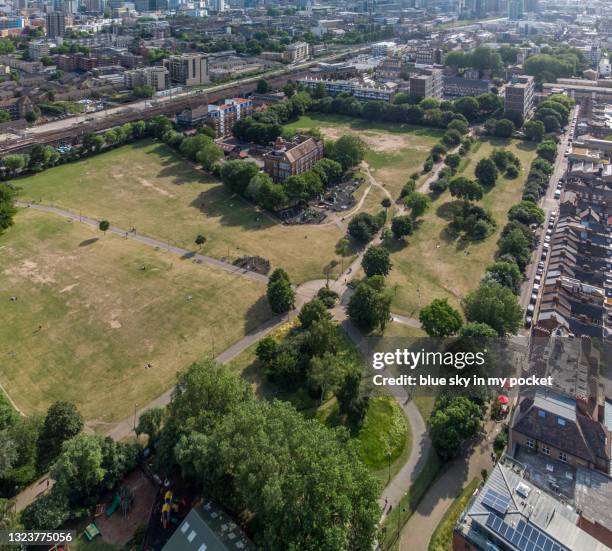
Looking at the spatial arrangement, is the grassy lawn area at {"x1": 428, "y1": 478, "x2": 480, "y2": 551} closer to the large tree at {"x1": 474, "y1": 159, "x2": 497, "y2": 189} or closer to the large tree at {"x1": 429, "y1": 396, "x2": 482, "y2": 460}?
the large tree at {"x1": 429, "y1": 396, "x2": 482, "y2": 460}

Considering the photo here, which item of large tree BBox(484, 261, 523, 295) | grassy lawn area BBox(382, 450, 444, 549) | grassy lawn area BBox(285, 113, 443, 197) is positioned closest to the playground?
grassy lawn area BBox(382, 450, 444, 549)

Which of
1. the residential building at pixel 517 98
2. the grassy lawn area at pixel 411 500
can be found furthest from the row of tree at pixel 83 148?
the grassy lawn area at pixel 411 500

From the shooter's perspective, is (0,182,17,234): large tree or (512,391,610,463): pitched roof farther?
(0,182,17,234): large tree

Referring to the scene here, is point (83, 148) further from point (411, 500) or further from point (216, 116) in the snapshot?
point (411, 500)

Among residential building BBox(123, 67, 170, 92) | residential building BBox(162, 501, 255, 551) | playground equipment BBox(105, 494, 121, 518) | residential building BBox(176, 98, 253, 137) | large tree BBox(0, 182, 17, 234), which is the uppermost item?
residential building BBox(123, 67, 170, 92)

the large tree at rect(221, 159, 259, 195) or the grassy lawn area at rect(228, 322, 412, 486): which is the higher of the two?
the large tree at rect(221, 159, 259, 195)
